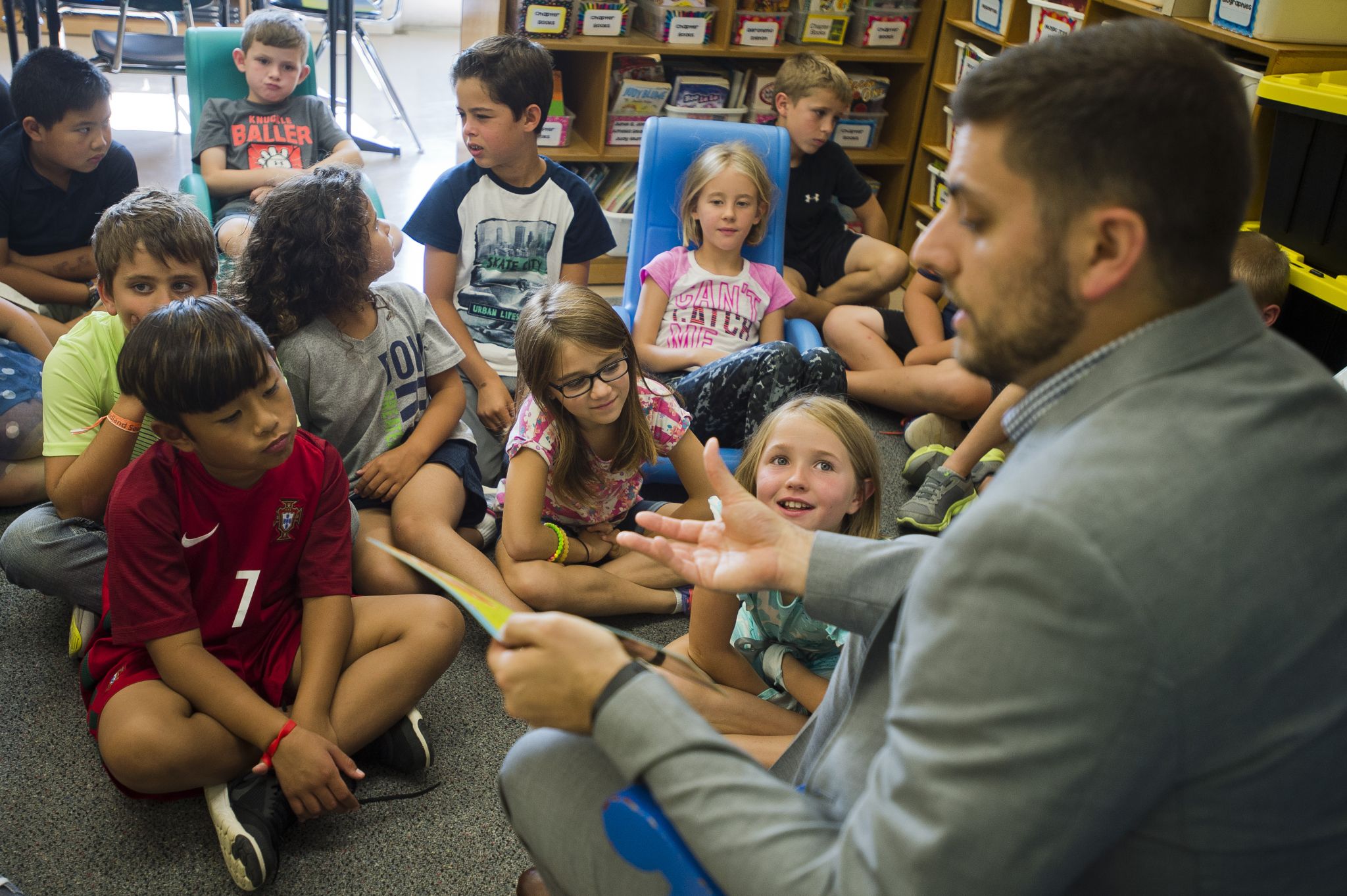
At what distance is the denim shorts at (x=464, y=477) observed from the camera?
82.9 inches

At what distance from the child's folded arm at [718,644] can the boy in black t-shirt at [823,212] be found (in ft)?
5.43

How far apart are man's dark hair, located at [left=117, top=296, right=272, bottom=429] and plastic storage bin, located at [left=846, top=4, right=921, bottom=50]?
289cm

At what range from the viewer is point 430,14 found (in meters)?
7.70

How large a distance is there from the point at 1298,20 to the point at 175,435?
2454 mm

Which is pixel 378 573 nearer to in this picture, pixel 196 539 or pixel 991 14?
pixel 196 539

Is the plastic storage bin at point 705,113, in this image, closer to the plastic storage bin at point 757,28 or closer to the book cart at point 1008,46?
the plastic storage bin at point 757,28

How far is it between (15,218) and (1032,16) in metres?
2.92

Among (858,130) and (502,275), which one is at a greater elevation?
(858,130)

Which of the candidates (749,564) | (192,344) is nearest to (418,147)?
(192,344)

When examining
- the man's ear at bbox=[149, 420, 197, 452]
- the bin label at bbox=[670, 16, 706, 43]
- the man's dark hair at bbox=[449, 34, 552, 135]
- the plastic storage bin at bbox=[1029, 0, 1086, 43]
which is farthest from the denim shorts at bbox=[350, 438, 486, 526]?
the plastic storage bin at bbox=[1029, 0, 1086, 43]

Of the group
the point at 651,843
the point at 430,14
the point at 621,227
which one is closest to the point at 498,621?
the point at 651,843

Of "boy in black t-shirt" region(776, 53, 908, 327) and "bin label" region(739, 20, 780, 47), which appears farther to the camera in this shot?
"bin label" region(739, 20, 780, 47)

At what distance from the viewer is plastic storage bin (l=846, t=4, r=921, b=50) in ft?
12.2

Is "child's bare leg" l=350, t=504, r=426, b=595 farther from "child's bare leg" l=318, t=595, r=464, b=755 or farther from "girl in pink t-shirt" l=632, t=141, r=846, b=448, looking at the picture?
"girl in pink t-shirt" l=632, t=141, r=846, b=448
